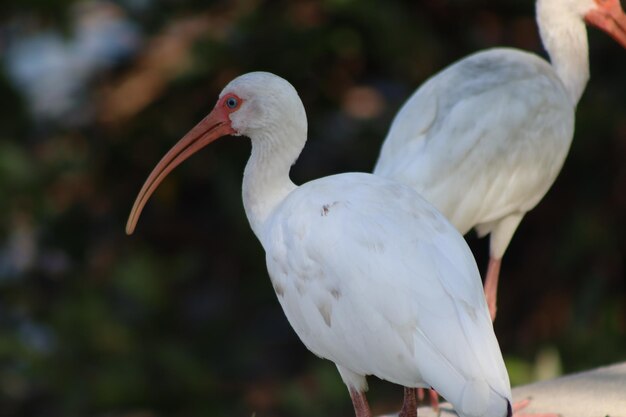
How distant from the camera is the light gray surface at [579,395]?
471cm

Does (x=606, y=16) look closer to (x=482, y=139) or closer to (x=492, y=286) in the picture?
(x=482, y=139)

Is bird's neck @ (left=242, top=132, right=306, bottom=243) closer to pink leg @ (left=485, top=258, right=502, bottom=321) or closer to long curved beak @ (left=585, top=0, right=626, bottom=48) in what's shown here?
pink leg @ (left=485, top=258, right=502, bottom=321)

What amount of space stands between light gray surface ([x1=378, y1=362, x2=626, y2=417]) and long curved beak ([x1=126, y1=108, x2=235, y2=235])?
1245 mm

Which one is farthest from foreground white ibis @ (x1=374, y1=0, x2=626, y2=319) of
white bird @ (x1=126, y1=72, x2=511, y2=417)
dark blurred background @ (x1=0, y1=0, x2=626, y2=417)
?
dark blurred background @ (x1=0, y1=0, x2=626, y2=417)

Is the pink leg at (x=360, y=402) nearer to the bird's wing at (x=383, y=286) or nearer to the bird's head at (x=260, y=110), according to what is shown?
the bird's wing at (x=383, y=286)

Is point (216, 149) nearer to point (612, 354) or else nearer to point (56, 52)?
point (56, 52)

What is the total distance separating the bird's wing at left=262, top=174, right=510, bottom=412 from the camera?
361cm

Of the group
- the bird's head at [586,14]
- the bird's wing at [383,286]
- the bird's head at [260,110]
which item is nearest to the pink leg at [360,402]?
the bird's wing at [383,286]

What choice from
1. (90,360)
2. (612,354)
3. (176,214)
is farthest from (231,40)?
(612,354)

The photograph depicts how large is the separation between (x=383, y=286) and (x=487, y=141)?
5.14 ft

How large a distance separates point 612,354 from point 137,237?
3.53 meters

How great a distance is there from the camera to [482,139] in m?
5.11

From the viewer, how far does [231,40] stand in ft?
29.1

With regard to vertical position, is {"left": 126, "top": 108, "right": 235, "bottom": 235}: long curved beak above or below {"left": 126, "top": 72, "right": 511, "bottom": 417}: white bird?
above
